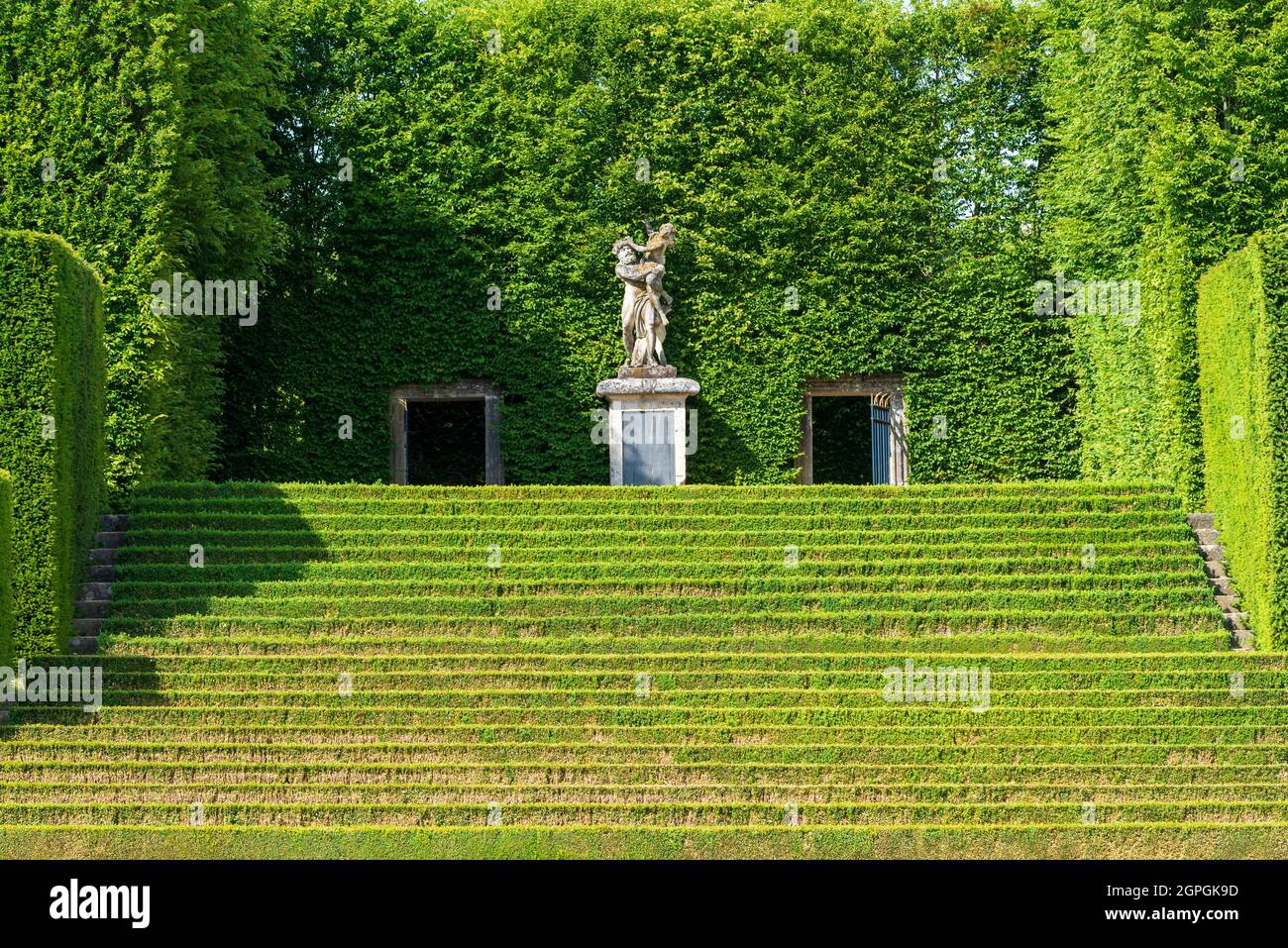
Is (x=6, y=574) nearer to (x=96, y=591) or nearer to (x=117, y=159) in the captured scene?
(x=96, y=591)

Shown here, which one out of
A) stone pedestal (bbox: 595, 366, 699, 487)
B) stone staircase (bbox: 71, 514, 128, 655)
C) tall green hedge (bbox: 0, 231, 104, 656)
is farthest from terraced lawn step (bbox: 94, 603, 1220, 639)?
stone pedestal (bbox: 595, 366, 699, 487)

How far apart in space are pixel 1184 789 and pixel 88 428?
38.9ft

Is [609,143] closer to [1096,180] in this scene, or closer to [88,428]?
[1096,180]

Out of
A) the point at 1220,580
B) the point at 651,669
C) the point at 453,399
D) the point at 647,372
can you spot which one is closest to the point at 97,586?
the point at 651,669

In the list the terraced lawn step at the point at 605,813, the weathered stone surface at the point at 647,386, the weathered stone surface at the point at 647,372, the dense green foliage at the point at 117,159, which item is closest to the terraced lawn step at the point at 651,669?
the terraced lawn step at the point at 605,813

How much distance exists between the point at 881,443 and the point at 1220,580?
8.69 meters

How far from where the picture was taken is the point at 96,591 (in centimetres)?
1742

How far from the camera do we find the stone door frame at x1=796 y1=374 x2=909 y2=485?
84.7 feet

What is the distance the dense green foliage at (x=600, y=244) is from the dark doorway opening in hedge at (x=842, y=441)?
3423 mm

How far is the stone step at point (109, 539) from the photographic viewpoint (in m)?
18.3

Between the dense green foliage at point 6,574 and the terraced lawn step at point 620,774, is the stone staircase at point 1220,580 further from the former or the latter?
the dense green foliage at point 6,574

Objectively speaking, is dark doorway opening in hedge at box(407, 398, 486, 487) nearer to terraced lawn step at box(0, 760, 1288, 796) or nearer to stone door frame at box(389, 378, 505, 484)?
stone door frame at box(389, 378, 505, 484)

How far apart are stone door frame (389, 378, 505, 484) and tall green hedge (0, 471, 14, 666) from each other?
10.4m

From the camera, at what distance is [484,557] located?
→ 714 inches
